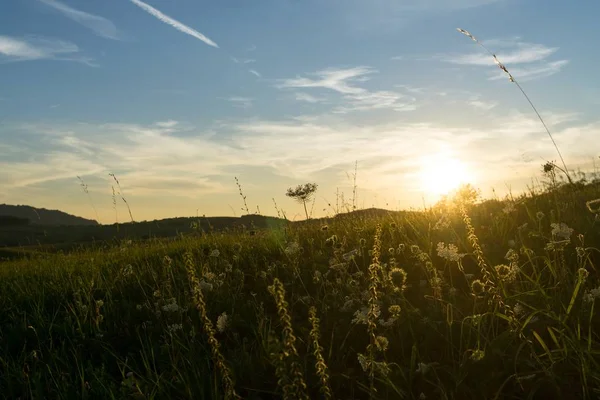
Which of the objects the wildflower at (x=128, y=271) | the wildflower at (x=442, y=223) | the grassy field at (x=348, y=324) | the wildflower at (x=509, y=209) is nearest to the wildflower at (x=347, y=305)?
the grassy field at (x=348, y=324)

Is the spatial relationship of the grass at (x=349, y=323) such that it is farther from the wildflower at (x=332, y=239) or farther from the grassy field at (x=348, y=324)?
the wildflower at (x=332, y=239)

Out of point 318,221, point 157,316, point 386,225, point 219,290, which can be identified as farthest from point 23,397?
point 318,221

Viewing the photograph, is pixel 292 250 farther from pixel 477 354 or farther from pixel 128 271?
pixel 477 354

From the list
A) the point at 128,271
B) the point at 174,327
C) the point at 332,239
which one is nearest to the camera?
the point at 174,327

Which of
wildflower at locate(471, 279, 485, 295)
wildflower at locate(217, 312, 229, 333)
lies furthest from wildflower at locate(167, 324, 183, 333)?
wildflower at locate(471, 279, 485, 295)

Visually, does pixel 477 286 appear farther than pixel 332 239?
No

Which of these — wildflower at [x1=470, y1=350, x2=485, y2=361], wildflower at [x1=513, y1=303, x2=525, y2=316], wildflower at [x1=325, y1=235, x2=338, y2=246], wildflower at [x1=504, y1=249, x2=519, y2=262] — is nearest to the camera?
wildflower at [x1=470, y1=350, x2=485, y2=361]

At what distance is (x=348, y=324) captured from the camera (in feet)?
13.1

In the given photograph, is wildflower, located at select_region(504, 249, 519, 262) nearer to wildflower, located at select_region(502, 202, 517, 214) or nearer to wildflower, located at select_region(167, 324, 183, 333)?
wildflower, located at select_region(502, 202, 517, 214)

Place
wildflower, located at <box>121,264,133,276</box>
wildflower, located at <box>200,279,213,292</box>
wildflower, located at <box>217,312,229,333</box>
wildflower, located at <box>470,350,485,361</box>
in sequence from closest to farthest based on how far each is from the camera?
wildflower, located at <box>470,350,485,361</box> → wildflower, located at <box>217,312,229,333</box> → wildflower, located at <box>200,279,213,292</box> → wildflower, located at <box>121,264,133,276</box>

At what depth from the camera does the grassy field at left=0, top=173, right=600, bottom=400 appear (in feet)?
9.77

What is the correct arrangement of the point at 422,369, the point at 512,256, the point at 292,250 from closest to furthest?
the point at 422,369 < the point at 512,256 < the point at 292,250

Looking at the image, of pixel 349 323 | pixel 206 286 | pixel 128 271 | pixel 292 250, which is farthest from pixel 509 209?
pixel 128 271

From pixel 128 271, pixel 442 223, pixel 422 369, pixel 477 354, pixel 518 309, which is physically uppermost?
pixel 442 223
